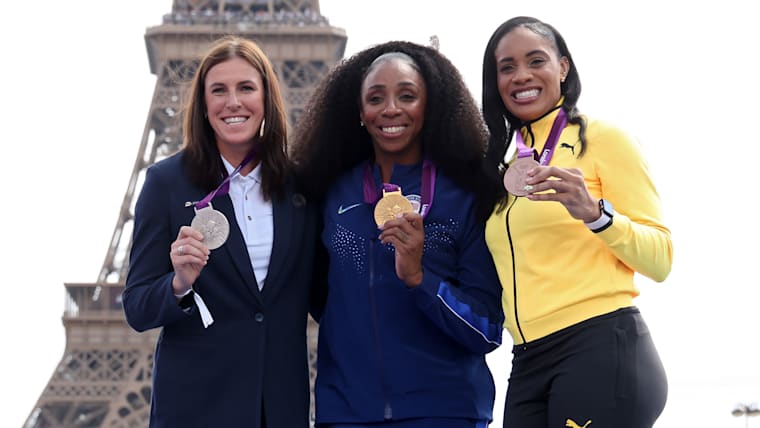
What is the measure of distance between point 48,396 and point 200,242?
92.8 feet

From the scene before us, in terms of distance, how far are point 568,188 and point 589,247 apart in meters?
0.41

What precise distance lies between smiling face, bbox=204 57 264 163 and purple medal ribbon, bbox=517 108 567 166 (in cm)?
128

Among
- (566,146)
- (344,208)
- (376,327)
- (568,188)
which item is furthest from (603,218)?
(344,208)

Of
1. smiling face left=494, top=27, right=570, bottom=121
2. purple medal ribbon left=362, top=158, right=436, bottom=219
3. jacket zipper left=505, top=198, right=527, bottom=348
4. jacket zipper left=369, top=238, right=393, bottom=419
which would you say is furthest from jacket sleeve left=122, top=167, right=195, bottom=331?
smiling face left=494, top=27, right=570, bottom=121

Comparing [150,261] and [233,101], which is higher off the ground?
[233,101]

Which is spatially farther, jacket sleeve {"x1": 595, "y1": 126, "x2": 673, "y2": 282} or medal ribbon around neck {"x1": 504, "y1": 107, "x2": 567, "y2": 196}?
medal ribbon around neck {"x1": 504, "y1": 107, "x2": 567, "y2": 196}

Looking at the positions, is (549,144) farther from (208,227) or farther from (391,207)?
(208,227)

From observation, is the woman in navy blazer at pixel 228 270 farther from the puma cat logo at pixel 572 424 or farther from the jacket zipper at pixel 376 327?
the puma cat logo at pixel 572 424

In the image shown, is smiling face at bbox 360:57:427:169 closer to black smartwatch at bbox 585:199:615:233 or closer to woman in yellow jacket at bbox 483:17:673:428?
woman in yellow jacket at bbox 483:17:673:428

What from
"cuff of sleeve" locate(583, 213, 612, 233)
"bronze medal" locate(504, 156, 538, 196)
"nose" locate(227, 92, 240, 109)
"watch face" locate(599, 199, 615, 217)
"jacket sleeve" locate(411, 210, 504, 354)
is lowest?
"jacket sleeve" locate(411, 210, 504, 354)

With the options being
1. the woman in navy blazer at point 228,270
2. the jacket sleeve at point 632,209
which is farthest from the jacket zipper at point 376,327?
the jacket sleeve at point 632,209

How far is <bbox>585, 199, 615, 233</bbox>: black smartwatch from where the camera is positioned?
5.53m

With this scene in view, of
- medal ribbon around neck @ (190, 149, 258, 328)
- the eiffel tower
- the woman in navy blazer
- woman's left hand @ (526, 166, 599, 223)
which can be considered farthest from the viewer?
the eiffel tower

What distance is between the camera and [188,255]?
19.5 feet
